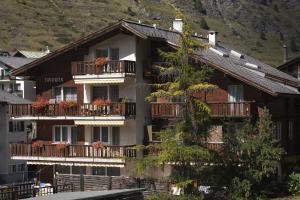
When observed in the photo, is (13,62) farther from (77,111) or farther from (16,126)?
(77,111)

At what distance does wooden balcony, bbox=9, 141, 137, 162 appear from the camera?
43000 mm

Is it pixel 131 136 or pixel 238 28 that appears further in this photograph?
pixel 238 28

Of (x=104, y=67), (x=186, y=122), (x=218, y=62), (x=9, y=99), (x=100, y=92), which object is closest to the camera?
(x=186, y=122)

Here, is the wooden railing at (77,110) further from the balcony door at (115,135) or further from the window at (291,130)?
the window at (291,130)

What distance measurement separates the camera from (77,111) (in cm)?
4472

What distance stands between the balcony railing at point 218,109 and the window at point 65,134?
640cm

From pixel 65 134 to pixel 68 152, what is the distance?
8.63 feet

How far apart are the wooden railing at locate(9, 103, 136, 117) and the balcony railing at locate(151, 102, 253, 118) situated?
168cm

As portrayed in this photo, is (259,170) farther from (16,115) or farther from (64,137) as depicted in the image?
(16,115)

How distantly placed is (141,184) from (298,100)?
605 inches

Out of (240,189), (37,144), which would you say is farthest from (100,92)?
(240,189)

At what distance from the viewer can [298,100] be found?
48969 millimetres

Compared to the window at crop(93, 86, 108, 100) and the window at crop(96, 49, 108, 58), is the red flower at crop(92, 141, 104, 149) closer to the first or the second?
the window at crop(93, 86, 108, 100)

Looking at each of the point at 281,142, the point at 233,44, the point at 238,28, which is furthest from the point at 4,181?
the point at 238,28
